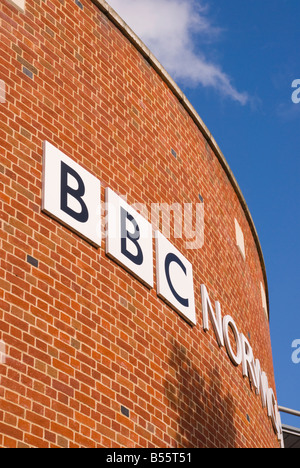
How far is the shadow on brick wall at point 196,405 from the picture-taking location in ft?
36.5

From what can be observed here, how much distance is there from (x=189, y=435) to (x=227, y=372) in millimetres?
2182

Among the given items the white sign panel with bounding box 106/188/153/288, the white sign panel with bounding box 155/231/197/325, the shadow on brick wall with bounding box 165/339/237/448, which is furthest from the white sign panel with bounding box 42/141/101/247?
the shadow on brick wall with bounding box 165/339/237/448

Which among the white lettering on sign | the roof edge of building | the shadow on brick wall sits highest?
the roof edge of building

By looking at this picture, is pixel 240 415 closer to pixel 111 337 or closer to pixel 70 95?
pixel 111 337

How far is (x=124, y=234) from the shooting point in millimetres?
11203

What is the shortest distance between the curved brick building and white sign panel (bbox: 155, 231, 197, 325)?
30 millimetres

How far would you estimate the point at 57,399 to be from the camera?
8.96m

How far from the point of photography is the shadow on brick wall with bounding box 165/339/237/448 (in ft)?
36.5

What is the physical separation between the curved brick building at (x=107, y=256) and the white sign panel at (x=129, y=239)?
26 mm

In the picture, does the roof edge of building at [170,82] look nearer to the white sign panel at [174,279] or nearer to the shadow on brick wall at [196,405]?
the white sign panel at [174,279]

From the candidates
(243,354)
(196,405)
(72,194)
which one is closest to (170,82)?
(72,194)

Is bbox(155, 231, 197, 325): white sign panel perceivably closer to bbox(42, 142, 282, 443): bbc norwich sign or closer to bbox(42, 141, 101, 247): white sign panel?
bbox(42, 142, 282, 443): bbc norwich sign

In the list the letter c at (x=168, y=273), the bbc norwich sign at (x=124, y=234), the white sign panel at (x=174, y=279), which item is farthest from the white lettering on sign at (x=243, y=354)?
the letter c at (x=168, y=273)

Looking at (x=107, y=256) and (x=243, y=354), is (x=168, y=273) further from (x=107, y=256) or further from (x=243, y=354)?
(x=243, y=354)
